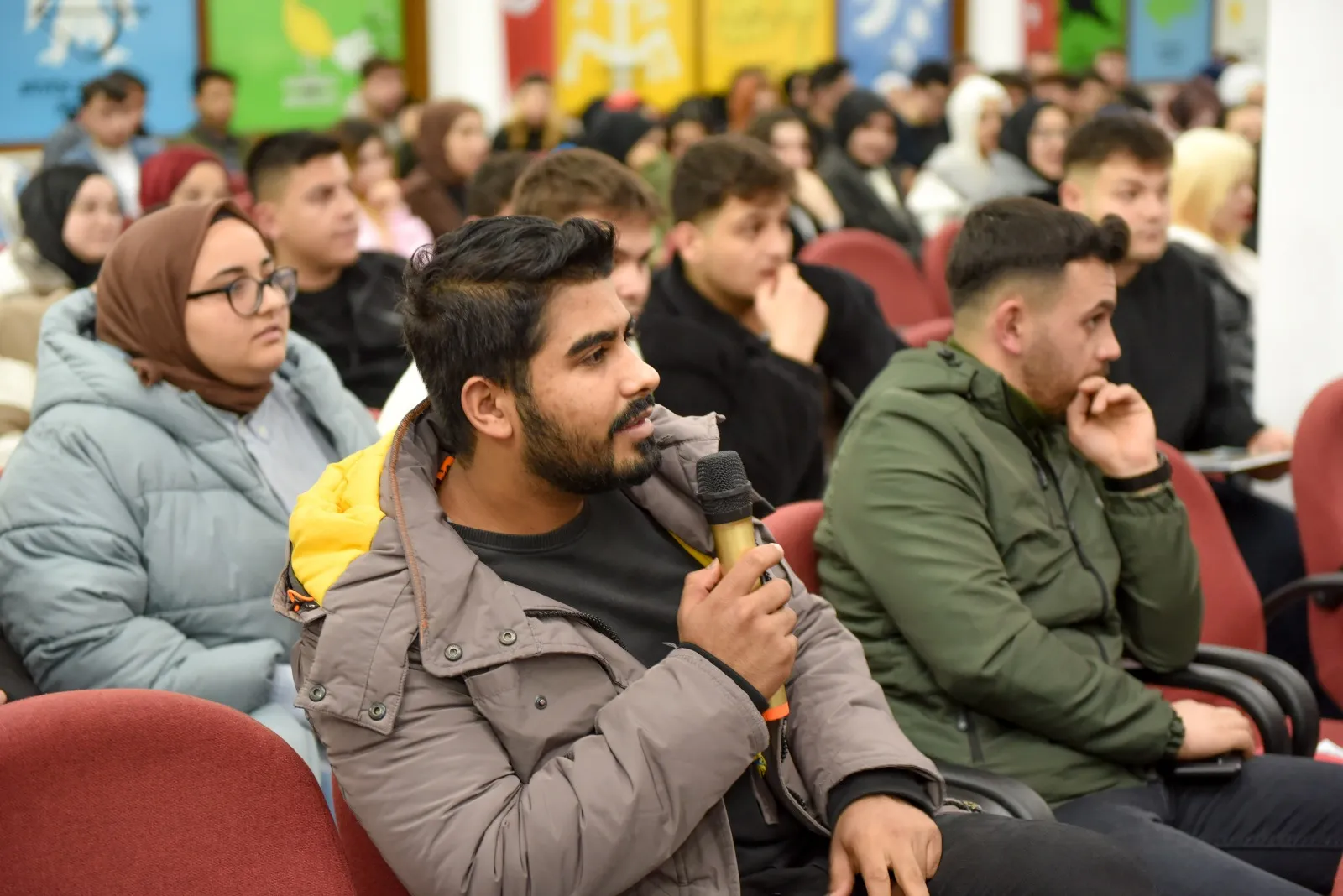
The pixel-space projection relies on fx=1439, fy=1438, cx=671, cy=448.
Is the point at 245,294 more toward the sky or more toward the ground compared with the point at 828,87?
more toward the ground

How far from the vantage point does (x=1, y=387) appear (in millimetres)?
3186

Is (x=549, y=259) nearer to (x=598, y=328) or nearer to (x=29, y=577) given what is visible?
(x=598, y=328)

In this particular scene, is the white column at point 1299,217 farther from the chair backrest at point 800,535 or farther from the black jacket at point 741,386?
the chair backrest at point 800,535

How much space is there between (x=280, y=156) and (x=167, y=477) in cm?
188

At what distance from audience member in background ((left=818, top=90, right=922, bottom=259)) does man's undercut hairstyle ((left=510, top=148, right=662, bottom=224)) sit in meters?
4.42

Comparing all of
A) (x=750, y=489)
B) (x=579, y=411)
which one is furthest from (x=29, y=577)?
(x=750, y=489)

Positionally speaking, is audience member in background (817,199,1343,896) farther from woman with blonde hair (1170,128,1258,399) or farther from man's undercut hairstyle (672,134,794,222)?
woman with blonde hair (1170,128,1258,399)

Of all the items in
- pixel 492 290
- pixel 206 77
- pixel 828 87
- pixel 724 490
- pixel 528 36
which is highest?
pixel 528 36

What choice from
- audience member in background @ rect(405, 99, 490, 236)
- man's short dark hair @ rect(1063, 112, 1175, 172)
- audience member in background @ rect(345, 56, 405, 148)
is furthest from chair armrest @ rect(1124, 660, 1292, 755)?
audience member in background @ rect(345, 56, 405, 148)

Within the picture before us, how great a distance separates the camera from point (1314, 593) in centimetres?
276

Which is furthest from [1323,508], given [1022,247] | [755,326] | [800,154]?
[800,154]

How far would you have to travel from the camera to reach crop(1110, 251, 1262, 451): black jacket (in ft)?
11.8

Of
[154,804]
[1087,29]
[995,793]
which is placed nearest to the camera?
[154,804]

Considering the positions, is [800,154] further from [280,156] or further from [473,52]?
[473,52]
